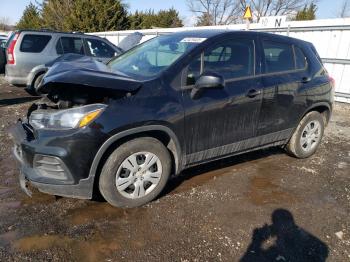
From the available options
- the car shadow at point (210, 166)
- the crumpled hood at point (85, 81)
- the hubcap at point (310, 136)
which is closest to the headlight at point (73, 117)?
the crumpled hood at point (85, 81)

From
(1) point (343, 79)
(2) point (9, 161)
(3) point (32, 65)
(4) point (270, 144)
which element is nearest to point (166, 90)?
(4) point (270, 144)

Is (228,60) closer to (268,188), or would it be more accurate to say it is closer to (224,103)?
(224,103)

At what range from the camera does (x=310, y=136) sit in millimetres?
4953

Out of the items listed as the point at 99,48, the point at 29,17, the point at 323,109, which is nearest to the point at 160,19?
the point at 29,17

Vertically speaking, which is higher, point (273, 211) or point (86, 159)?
point (86, 159)

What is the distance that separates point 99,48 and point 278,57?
646cm

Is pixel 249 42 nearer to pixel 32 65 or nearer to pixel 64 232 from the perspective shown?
pixel 64 232

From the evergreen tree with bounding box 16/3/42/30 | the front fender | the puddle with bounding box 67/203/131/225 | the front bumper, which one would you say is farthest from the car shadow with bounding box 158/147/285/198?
the evergreen tree with bounding box 16/3/42/30

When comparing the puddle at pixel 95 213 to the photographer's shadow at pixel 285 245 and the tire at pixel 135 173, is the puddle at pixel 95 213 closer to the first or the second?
the tire at pixel 135 173

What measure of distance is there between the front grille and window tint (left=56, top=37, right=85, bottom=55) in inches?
265

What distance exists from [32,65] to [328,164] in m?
7.45

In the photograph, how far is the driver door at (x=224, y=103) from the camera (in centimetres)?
349

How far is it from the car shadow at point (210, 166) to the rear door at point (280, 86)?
64 centimetres

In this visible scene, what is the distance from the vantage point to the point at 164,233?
304 cm
